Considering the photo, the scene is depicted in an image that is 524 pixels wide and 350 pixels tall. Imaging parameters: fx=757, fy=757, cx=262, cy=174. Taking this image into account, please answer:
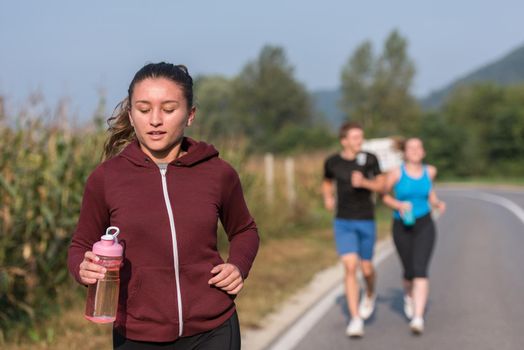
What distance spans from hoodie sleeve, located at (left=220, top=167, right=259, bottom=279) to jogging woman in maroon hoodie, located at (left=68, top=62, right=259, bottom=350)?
4 cm

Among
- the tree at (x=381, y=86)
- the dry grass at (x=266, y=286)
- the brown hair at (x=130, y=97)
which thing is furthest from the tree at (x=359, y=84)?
the brown hair at (x=130, y=97)

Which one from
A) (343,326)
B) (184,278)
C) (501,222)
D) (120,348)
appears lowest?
(501,222)

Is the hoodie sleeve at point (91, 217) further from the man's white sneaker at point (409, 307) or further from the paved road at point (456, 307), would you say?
Result: the man's white sneaker at point (409, 307)

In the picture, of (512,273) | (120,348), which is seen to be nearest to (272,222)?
(512,273)

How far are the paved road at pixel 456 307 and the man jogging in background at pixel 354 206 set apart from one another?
1.07ft

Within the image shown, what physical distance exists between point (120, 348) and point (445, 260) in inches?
408

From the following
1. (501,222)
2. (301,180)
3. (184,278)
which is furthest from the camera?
(301,180)

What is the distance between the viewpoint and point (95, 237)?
2.90m

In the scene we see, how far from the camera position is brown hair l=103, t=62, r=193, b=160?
2883mm

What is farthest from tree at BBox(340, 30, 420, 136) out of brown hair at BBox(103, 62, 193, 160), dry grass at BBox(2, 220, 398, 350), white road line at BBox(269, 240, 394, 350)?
brown hair at BBox(103, 62, 193, 160)

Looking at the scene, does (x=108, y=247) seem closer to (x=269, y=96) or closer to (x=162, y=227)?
(x=162, y=227)

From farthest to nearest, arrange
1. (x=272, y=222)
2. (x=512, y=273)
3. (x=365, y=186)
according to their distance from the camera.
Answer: (x=272, y=222) < (x=512, y=273) < (x=365, y=186)

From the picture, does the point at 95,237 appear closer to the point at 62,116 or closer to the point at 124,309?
the point at 124,309

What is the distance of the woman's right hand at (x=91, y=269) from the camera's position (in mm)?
2566
